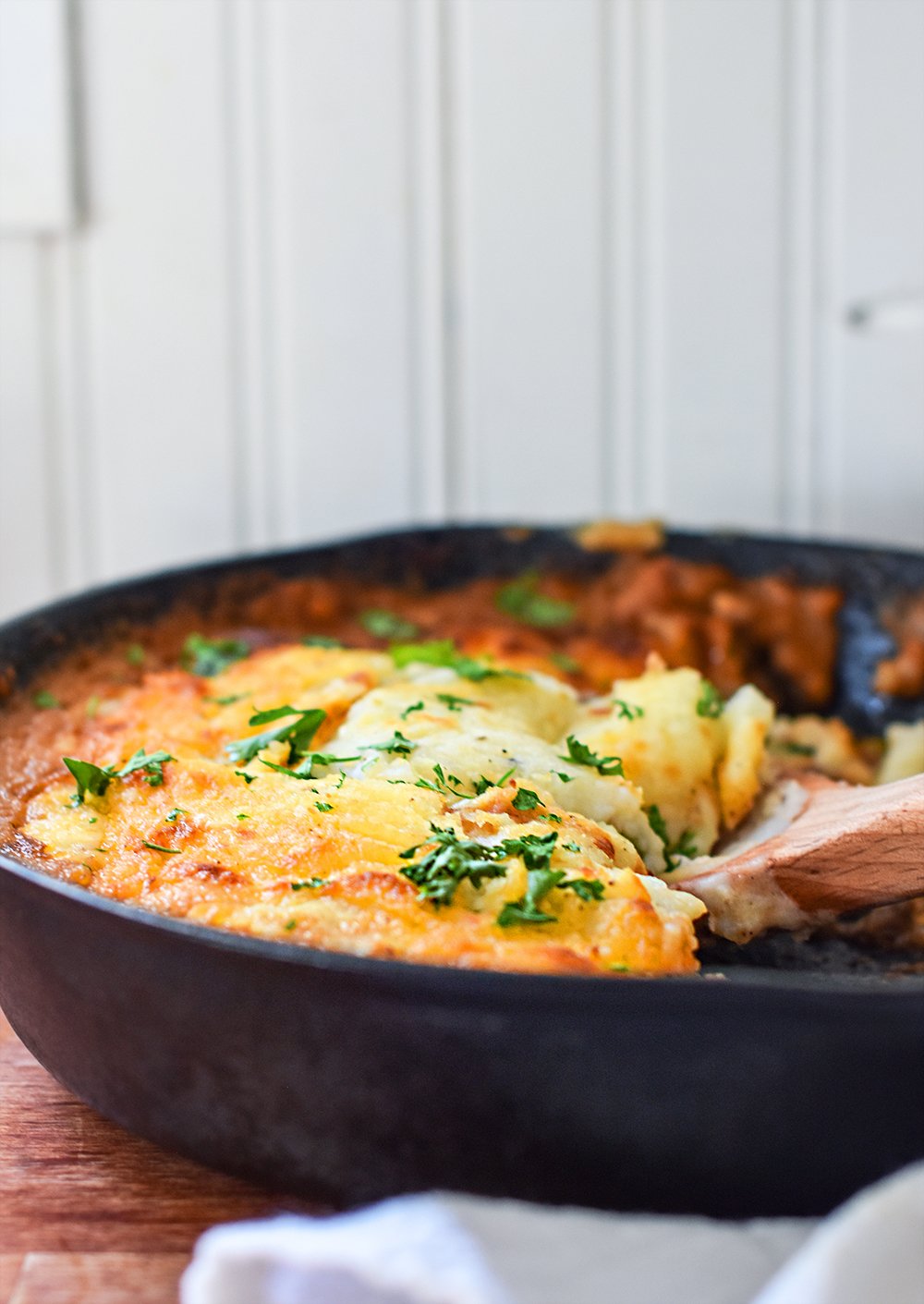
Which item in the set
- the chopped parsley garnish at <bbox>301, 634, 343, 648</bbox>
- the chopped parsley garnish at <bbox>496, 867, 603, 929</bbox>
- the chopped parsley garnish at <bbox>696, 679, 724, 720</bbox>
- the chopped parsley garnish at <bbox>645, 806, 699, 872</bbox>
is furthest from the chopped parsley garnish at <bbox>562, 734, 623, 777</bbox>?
the chopped parsley garnish at <bbox>301, 634, 343, 648</bbox>

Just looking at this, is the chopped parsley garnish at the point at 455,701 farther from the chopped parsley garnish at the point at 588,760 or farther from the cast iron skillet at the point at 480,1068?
the cast iron skillet at the point at 480,1068

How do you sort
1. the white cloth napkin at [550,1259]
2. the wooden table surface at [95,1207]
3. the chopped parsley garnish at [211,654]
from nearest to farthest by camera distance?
the white cloth napkin at [550,1259], the wooden table surface at [95,1207], the chopped parsley garnish at [211,654]

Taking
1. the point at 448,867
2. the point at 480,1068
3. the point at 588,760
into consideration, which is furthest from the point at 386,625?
the point at 480,1068

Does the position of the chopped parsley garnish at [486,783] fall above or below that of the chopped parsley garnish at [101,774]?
below

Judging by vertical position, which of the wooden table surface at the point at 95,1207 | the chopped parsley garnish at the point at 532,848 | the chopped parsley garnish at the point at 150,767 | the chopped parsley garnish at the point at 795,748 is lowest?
the wooden table surface at the point at 95,1207

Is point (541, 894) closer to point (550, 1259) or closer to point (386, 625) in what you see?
point (550, 1259)

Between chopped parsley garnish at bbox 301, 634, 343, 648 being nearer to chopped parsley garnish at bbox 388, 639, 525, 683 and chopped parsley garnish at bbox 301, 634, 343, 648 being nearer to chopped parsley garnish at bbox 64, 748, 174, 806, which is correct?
chopped parsley garnish at bbox 388, 639, 525, 683

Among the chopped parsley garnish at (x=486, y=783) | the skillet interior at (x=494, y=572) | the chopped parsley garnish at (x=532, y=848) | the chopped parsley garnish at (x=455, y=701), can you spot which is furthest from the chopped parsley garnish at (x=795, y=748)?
the chopped parsley garnish at (x=532, y=848)

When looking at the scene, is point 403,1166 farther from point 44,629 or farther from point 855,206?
point 855,206
